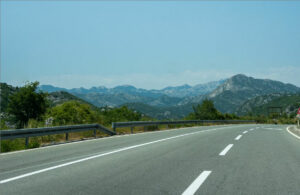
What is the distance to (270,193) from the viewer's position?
15.1 ft

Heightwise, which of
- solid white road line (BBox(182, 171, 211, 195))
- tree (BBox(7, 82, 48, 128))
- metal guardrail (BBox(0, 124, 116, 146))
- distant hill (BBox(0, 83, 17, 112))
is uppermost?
distant hill (BBox(0, 83, 17, 112))

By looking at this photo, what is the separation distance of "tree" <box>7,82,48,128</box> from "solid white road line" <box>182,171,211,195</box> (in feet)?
130

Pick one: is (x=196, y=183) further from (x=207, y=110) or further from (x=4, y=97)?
(x=207, y=110)

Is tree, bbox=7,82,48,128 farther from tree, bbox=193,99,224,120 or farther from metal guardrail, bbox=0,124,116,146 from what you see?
tree, bbox=193,99,224,120

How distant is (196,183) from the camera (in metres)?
5.21

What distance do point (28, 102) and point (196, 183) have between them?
42253 millimetres

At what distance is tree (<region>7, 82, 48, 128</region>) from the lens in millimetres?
43094

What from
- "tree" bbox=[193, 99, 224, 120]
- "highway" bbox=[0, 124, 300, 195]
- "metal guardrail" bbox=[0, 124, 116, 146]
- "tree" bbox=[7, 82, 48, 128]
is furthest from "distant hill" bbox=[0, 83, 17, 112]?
"tree" bbox=[193, 99, 224, 120]

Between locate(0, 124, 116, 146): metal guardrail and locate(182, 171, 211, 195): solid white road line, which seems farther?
locate(0, 124, 116, 146): metal guardrail

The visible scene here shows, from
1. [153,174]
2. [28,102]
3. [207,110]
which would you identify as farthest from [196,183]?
[207,110]

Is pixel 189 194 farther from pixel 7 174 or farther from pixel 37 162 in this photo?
pixel 37 162

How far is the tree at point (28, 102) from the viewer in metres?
43.1

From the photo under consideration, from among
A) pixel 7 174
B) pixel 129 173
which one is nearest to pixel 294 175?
pixel 129 173

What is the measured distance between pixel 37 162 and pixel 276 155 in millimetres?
6331
